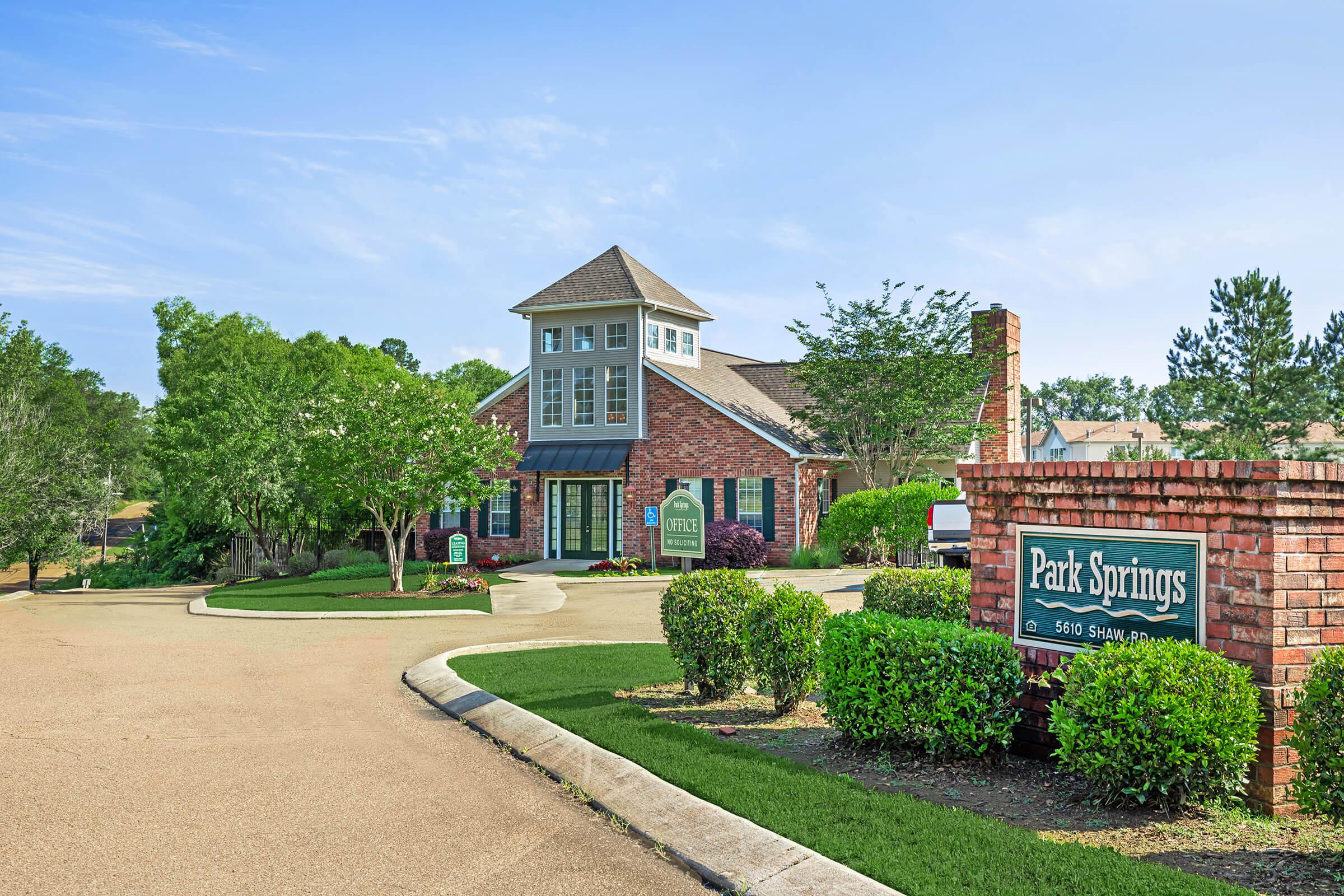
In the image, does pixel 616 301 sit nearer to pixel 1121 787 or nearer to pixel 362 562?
pixel 362 562

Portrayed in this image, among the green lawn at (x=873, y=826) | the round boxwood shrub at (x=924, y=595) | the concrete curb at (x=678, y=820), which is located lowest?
the concrete curb at (x=678, y=820)

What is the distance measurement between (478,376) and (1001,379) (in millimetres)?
46686

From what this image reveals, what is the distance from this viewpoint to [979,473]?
7238 millimetres

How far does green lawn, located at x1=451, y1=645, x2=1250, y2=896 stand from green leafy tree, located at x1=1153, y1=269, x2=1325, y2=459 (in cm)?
4109

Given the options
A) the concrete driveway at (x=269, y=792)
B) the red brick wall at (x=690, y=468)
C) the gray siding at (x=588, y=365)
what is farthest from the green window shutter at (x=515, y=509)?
the concrete driveway at (x=269, y=792)

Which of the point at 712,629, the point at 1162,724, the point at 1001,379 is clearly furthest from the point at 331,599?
the point at 1001,379

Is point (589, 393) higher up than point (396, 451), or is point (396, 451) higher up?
point (589, 393)

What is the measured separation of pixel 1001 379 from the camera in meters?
32.2

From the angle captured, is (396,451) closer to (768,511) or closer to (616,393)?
(616,393)

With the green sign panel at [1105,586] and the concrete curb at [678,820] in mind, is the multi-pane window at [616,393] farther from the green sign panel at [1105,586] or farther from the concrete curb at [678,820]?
the green sign panel at [1105,586]

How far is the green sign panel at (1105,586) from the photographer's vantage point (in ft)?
19.4

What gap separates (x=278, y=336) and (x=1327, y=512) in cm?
4833

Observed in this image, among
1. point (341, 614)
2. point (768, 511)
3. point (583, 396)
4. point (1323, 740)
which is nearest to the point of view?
point (1323, 740)

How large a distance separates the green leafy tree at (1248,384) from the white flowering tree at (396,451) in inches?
1344
